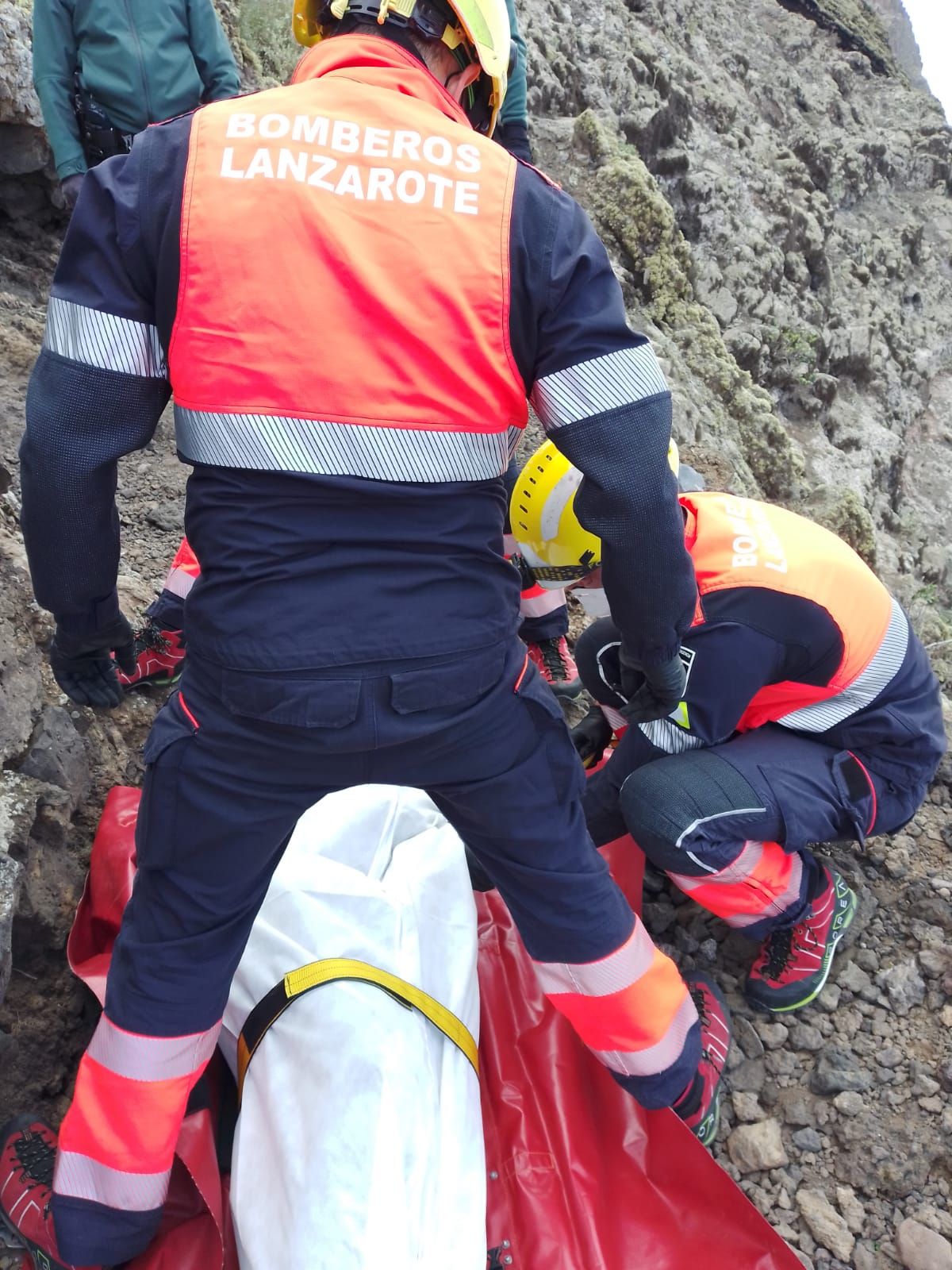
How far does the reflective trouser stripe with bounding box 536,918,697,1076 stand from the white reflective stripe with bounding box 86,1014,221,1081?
0.68 meters

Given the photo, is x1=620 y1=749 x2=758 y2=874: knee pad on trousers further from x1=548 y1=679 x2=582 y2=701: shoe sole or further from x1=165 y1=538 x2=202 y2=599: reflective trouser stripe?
x1=165 y1=538 x2=202 y2=599: reflective trouser stripe

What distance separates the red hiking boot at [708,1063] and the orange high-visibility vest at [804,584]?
717 millimetres

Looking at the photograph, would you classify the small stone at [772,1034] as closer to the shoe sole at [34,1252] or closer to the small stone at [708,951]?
the small stone at [708,951]

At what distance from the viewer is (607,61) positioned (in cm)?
721

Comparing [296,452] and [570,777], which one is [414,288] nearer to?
[296,452]

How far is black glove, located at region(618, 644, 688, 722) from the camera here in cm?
182

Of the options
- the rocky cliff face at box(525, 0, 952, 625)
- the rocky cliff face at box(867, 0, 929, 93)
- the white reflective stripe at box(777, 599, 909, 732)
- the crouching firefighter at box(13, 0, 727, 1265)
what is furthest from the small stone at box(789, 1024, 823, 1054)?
the rocky cliff face at box(867, 0, 929, 93)

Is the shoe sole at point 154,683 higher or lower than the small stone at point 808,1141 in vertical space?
higher

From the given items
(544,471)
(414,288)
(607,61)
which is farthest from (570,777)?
(607,61)

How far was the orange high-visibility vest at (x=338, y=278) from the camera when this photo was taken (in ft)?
4.40

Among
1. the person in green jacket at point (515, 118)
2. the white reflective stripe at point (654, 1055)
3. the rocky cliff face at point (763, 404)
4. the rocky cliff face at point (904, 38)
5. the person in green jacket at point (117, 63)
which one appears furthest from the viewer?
the rocky cliff face at point (904, 38)

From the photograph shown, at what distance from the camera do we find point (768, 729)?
2545 millimetres

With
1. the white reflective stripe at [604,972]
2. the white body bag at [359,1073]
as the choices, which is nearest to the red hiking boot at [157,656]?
the white body bag at [359,1073]

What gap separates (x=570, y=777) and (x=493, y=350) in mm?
773
